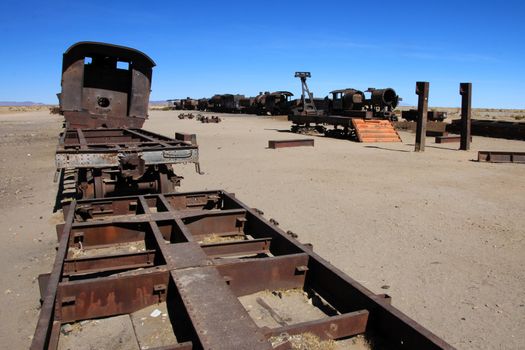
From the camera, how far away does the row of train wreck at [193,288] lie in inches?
101

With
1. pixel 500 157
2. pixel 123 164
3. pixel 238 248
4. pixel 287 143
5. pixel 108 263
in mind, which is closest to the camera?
pixel 108 263

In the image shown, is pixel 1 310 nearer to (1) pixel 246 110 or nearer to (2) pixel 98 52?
(2) pixel 98 52

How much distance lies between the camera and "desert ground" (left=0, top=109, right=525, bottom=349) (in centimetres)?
371

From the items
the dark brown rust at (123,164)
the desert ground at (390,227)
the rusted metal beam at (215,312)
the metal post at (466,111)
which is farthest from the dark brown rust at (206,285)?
the metal post at (466,111)

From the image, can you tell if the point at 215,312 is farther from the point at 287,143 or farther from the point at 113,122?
the point at 287,143

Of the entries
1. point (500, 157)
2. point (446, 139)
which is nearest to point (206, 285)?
point (500, 157)

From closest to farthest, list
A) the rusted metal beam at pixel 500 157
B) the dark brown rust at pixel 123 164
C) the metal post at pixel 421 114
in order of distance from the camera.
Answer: the dark brown rust at pixel 123 164 < the rusted metal beam at pixel 500 157 < the metal post at pixel 421 114

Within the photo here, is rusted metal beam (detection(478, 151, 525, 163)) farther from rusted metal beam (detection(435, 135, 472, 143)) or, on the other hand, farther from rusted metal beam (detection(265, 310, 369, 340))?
rusted metal beam (detection(265, 310, 369, 340))

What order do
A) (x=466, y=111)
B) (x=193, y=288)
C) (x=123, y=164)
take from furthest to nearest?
(x=466, y=111) < (x=123, y=164) < (x=193, y=288)

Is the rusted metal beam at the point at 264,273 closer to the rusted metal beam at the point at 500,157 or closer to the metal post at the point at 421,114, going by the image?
the rusted metal beam at the point at 500,157

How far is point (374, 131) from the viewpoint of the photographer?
1969cm

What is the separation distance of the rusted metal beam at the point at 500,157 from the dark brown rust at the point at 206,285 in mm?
10405

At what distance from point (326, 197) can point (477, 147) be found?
39.8 feet

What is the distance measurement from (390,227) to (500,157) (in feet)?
28.6
